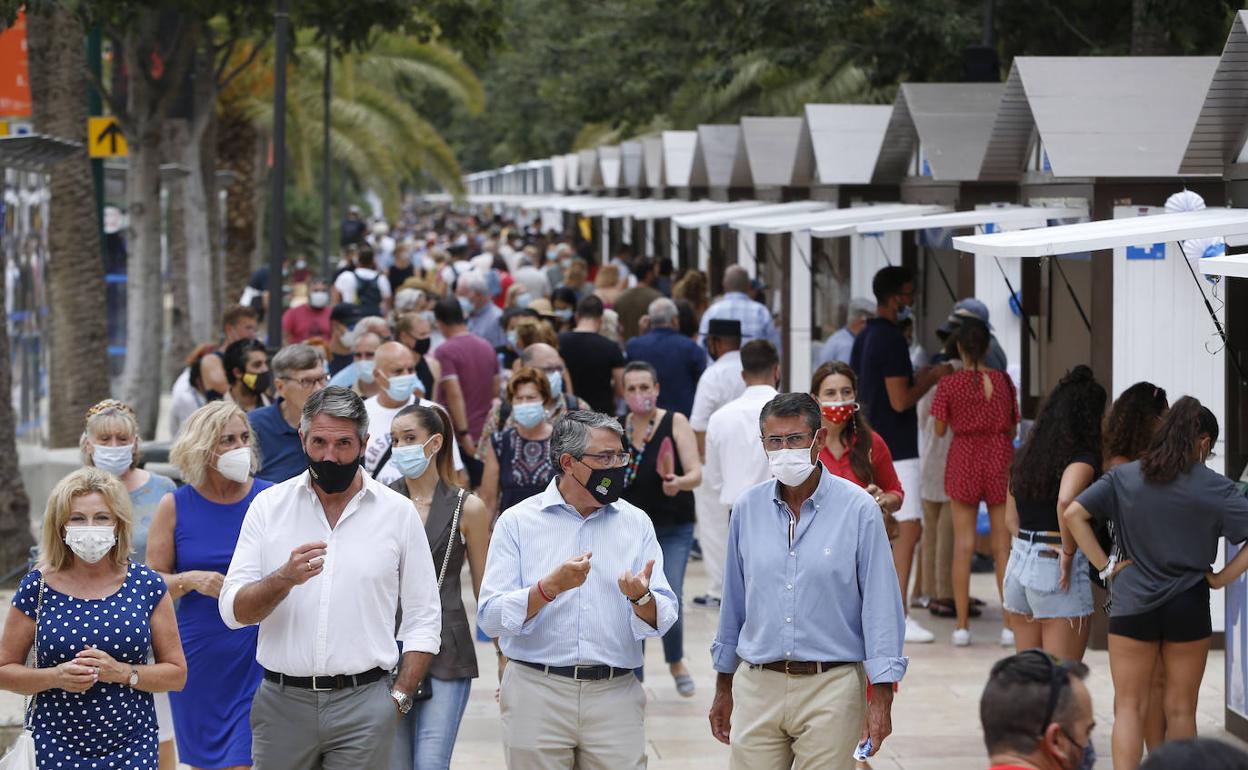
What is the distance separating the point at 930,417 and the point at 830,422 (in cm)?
372

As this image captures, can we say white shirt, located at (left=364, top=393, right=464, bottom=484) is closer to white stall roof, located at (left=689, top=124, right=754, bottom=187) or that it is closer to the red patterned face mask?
the red patterned face mask

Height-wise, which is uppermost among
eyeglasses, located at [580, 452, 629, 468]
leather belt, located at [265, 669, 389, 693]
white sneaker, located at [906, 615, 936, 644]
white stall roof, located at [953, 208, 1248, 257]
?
white stall roof, located at [953, 208, 1248, 257]

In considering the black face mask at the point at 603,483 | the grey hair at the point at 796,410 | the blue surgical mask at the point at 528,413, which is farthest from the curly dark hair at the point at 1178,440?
the blue surgical mask at the point at 528,413

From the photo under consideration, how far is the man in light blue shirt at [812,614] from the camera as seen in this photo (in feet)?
18.6

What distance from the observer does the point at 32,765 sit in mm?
5371

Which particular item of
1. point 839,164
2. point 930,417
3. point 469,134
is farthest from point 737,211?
point 469,134

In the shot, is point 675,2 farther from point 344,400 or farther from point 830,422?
point 344,400

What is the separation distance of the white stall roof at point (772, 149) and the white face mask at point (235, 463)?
40.8ft

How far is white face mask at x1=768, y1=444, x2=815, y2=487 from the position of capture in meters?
5.70

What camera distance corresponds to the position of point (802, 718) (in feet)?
18.8

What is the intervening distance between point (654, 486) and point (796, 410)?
3.19m

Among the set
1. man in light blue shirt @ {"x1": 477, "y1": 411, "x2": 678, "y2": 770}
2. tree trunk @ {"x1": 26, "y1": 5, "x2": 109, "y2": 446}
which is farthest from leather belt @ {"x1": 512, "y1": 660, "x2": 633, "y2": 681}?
tree trunk @ {"x1": 26, "y1": 5, "x2": 109, "y2": 446}

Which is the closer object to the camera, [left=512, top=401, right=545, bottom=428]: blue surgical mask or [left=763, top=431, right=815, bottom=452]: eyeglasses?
[left=763, top=431, right=815, bottom=452]: eyeglasses

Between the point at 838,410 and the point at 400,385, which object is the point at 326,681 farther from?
the point at 400,385
